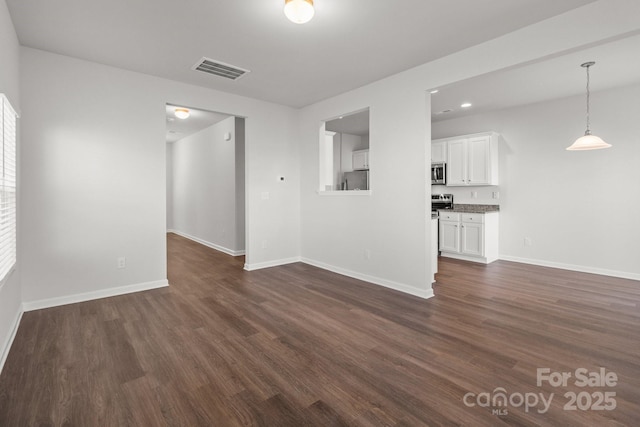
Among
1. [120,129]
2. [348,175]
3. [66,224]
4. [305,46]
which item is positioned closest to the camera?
[305,46]

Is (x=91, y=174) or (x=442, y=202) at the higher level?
(x=91, y=174)

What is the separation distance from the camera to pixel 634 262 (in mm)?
4281

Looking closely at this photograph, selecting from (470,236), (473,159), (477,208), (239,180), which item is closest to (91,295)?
(239,180)

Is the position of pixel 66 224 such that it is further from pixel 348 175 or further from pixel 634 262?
pixel 634 262

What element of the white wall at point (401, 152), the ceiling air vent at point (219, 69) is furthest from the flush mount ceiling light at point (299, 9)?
the white wall at point (401, 152)

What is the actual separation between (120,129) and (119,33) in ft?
3.78

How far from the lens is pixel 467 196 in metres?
6.02

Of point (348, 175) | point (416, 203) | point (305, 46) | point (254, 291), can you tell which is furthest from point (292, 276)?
point (348, 175)

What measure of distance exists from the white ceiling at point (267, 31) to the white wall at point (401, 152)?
155 millimetres

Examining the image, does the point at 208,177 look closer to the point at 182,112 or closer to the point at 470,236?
the point at 182,112

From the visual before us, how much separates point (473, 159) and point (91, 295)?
6091mm

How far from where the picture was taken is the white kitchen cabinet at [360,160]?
7.55 m

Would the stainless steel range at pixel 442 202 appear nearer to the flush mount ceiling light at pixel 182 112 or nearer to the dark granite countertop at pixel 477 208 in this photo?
the dark granite countertop at pixel 477 208

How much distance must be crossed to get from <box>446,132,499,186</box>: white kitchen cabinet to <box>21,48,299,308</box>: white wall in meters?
4.32
